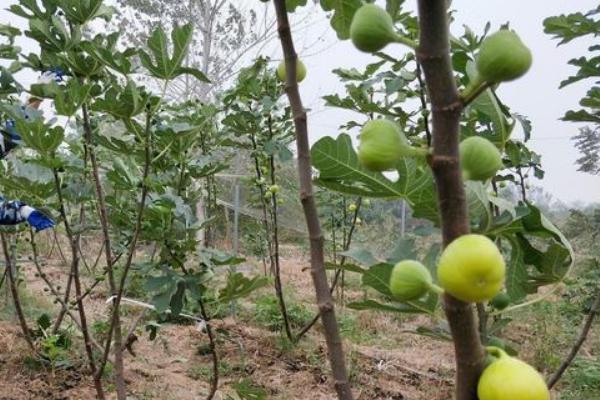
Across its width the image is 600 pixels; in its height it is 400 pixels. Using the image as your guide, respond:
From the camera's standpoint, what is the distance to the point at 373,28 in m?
0.40

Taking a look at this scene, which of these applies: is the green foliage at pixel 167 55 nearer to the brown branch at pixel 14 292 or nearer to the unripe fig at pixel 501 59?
the unripe fig at pixel 501 59

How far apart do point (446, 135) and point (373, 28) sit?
0.11 meters

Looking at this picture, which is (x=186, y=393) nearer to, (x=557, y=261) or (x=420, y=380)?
(x=420, y=380)

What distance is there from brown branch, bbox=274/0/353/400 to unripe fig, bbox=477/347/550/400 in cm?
29

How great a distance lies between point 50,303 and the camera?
435 centimetres

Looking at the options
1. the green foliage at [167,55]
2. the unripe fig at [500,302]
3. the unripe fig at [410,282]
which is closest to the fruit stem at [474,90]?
the unripe fig at [410,282]

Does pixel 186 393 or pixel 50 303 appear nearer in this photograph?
pixel 186 393

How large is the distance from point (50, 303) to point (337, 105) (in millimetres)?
3123

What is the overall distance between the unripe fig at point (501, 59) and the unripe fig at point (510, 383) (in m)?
0.17

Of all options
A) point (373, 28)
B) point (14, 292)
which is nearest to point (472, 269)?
point (373, 28)

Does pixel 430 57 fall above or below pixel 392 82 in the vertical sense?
below

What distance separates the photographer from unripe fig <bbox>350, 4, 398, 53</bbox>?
399 mm

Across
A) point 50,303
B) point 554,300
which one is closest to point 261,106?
point 50,303

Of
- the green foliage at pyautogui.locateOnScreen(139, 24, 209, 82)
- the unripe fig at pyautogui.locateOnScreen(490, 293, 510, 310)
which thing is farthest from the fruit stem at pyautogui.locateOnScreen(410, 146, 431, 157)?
the green foliage at pyautogui.locateOnScreen(139, 24, 209, 82)
